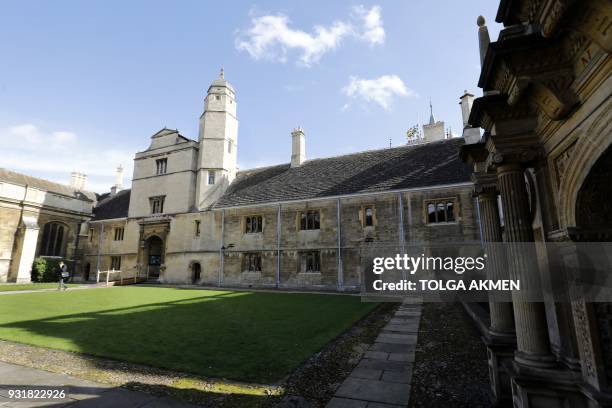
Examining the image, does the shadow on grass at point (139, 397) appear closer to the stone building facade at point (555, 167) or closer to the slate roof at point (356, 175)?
the stone building facade at point (555, 167)

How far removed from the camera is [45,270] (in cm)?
2492

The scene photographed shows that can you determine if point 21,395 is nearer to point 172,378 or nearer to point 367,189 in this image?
point 172,378

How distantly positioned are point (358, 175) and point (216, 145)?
40.7 ft

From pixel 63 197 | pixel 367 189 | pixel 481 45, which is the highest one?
pixel 63 197

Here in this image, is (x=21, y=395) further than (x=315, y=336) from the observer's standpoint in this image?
No

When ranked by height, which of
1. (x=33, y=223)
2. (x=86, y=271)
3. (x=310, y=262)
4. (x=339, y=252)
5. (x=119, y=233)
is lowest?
(x=86, y=271)

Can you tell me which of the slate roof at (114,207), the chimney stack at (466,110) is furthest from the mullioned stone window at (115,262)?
the chimney stack at (466,110)

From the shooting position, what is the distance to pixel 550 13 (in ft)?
8.21

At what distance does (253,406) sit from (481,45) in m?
5.94

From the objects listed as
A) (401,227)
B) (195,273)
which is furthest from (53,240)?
(401,227)

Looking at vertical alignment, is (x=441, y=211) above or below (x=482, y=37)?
below

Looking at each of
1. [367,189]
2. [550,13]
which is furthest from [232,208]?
[550,13]

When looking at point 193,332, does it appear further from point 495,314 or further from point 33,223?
point 33,223

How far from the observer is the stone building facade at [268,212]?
17234 mm
